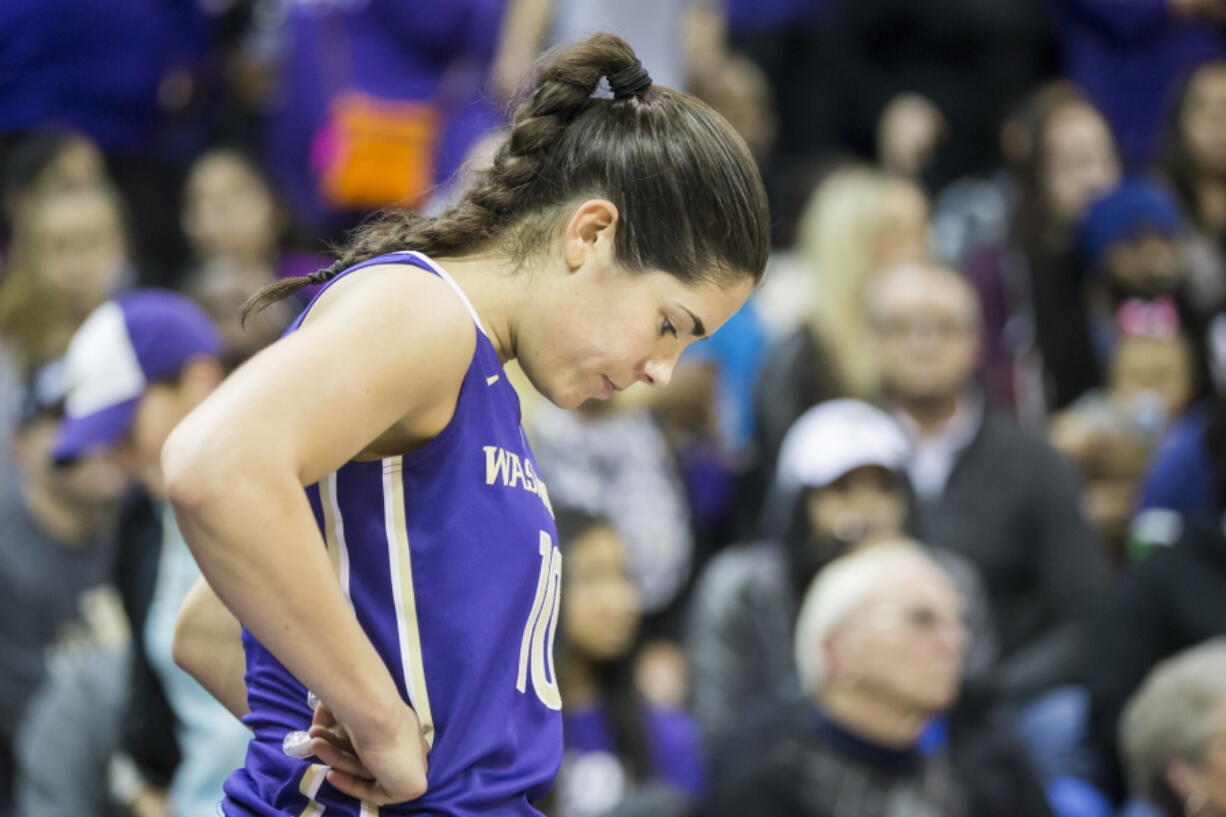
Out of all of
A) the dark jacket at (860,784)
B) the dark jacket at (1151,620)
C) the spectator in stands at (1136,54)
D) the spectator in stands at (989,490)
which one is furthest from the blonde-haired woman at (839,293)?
the spectator in stands at (1136,54)

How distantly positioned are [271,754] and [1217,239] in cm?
593

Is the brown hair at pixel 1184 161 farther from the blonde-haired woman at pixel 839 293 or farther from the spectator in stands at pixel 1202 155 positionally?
the blonde-haired woman at pixel 839 293

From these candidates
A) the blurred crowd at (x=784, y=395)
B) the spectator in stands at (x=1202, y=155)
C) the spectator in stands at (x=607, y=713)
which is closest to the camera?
the blurred crowd at (x=784, y=395)

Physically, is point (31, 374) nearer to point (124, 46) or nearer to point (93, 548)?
point (93, 548)

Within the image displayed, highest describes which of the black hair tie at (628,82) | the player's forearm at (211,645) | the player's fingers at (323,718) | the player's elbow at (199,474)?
the black hair tie at (628,82)

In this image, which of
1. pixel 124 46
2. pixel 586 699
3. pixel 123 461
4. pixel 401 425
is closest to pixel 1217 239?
pixel 586 699

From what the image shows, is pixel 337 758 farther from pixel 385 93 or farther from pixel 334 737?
pixel 385 93

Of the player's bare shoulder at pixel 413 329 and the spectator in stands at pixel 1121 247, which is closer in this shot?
the player's bare shoulder at pixel 413 329

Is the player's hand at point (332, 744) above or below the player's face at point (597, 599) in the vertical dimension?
above

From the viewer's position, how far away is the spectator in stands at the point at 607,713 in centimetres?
453

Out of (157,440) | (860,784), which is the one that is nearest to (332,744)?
(157,440)

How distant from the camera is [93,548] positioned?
4715 mm

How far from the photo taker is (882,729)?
14.2ft

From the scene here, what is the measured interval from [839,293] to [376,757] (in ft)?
14.4
